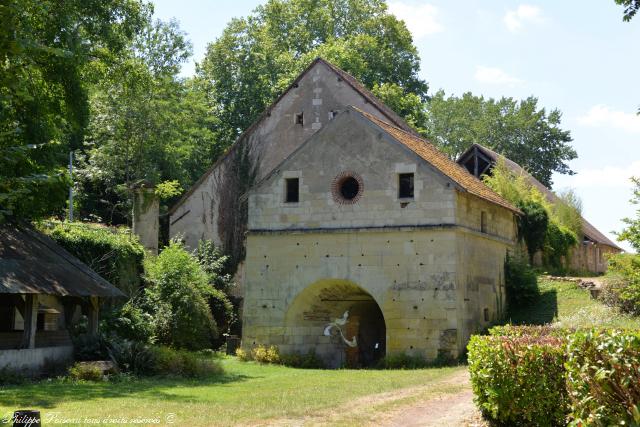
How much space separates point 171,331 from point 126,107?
733 inches

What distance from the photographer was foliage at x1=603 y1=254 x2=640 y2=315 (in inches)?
916

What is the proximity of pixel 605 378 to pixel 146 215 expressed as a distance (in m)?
22.4

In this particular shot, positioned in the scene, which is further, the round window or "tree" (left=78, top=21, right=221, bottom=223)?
"tree" (left=78, top=21, right=221, bottom=223)

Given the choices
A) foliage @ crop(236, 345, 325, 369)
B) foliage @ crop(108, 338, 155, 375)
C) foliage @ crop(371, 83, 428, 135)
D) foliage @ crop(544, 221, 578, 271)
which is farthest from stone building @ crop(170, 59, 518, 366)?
foliage @ crop(371, 83, 428, 135)

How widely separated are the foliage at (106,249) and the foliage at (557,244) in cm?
1711

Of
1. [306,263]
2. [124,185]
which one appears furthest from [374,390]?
[124,185]

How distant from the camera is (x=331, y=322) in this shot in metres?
27.0

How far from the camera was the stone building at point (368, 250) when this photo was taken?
24422mm

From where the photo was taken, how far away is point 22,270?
1844 centimetres

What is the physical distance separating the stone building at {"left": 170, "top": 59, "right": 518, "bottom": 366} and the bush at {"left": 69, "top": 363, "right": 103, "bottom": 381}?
819 cm

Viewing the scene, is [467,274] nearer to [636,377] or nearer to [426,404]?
[426,404]

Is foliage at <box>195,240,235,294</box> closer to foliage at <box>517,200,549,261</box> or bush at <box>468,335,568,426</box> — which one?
foliage at <box>517,200,549,261</box>

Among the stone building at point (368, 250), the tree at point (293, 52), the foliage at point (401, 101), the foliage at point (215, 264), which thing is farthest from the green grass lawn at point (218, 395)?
the tree at point (293, 52)

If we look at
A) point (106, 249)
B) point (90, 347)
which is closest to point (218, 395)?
point (90, 347)
